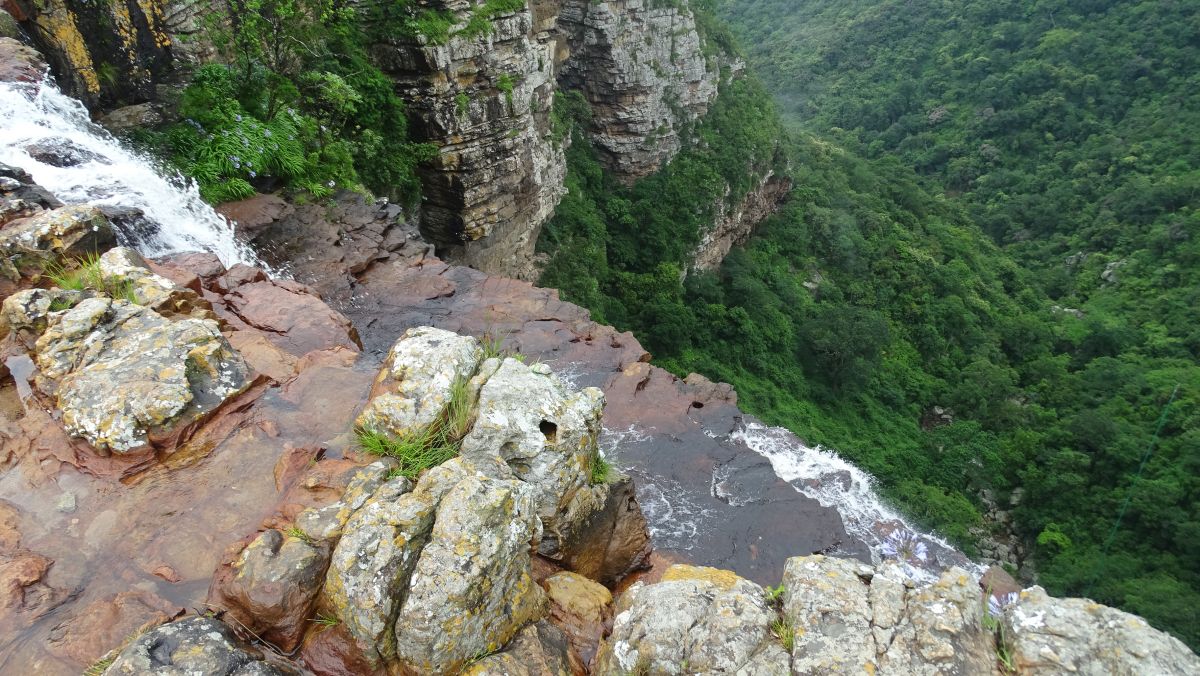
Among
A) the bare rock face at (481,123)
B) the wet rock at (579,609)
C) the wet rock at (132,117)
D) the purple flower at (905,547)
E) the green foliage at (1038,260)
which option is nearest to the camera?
the wet rock at (579,609)

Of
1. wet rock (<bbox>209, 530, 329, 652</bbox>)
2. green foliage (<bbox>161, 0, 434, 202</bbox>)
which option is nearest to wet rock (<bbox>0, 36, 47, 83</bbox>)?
green foliage (<bbox>161, 0, 434, 202</bbox>)

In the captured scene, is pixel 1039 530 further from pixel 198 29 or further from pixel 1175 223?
pixel 198 29

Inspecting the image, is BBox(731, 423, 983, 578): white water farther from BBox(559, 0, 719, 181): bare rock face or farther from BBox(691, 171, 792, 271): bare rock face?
BBox(559, 0, 719, 181): bare rock face

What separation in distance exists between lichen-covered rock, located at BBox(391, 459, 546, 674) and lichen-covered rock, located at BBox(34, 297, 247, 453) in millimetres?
2281

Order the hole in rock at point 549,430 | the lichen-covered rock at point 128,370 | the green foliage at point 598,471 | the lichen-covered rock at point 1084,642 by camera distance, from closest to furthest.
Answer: the lichen-covered rock at point 1084,642 < the lichen-covered rock at point 128,370 < the hole in rock at point 549,430 < the green foliage at point 598,471

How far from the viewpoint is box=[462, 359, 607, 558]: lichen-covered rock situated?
4383mm

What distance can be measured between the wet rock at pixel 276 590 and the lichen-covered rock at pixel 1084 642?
3.65 meters

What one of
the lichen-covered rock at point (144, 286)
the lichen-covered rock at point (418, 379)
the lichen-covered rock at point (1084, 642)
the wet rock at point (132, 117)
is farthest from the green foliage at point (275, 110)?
the lichen-covered rock at point (1084, 642)

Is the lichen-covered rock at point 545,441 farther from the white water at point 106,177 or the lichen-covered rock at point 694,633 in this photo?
the white water at point 106,177

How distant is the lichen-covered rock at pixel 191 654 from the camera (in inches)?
112

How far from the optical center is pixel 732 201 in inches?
1204

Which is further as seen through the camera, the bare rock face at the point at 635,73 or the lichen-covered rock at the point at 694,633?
the bare rock face at the point at 635,73

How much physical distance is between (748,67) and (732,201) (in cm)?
1094

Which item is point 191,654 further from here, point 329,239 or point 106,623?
point 329,239
